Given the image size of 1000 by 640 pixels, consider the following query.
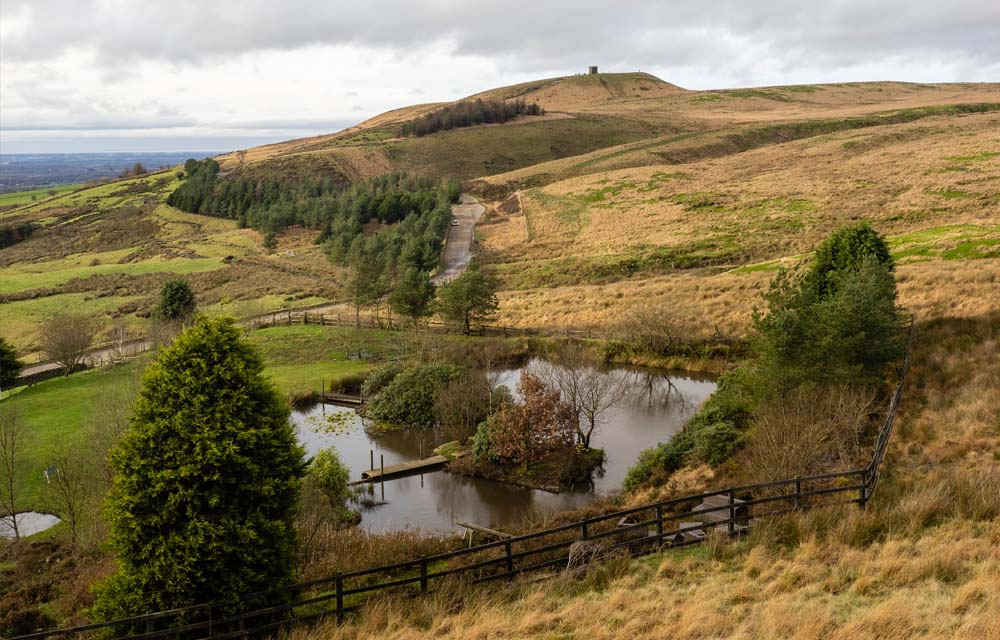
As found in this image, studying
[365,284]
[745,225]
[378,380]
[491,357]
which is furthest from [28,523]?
[745,225]

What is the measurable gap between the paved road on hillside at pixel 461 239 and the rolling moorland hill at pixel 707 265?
2347 mm

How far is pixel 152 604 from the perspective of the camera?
1199 centimetres

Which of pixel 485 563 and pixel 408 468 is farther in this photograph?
pixel 408 468

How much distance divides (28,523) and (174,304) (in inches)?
1090

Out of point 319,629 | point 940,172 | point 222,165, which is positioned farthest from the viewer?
point 222,165

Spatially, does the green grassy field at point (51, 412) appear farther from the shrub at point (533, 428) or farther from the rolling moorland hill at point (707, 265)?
the rolling moorland hill at point (707, 265)

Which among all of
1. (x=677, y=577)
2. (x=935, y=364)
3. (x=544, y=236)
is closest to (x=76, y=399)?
(x=677, y=577)

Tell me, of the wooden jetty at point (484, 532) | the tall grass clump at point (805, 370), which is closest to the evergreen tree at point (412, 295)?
the tall grass clump at point (805, 370)

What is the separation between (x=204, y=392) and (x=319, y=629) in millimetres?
4398

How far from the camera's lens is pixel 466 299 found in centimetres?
4697

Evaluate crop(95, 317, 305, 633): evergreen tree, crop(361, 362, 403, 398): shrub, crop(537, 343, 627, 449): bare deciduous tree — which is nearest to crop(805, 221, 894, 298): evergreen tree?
crop(537, 343, 627, 449): bare deciduous tree

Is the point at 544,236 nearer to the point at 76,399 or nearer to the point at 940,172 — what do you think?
the point at 940,172

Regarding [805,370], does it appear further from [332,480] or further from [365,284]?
[365,284]

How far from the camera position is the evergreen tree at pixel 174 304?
49719mm
